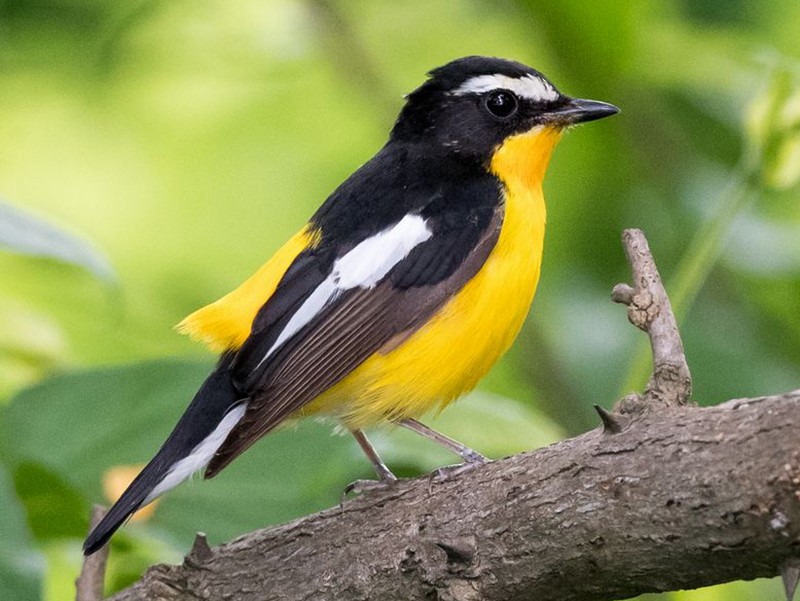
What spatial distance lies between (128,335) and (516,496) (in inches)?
132

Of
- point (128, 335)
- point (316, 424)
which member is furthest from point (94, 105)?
point (316, 424)

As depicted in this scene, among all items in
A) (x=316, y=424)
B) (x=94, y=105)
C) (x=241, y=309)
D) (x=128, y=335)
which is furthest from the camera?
(x=94, y=105)

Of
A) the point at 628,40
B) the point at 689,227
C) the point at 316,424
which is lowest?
the point at 316,424

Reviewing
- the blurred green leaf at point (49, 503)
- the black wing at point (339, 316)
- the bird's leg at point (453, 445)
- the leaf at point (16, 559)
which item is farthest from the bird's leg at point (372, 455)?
the leaf at point (16, 559)

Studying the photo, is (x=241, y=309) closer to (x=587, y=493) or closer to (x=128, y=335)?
(x=587, y=493)

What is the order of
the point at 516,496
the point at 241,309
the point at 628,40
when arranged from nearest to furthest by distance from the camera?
the point at 516,496, the point at 241,309, the point at 628,40

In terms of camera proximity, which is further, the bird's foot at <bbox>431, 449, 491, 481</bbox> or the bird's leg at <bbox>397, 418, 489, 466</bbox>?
the bird's leg at <bbox>397, 418, 489, 466</bbox>

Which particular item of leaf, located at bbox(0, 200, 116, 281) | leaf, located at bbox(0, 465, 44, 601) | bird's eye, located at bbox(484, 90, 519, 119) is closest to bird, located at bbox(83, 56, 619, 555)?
bird's eye, located at bbox(484, 90, 519, 119)

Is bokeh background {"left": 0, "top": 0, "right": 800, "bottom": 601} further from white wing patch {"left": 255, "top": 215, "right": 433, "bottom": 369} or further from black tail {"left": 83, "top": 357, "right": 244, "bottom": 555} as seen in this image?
white wing patch {"left": 255, "top": 215, "right": 433, "bottom": 369}

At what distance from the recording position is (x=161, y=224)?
6.66m

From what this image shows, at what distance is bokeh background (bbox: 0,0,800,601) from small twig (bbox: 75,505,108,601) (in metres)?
0.15

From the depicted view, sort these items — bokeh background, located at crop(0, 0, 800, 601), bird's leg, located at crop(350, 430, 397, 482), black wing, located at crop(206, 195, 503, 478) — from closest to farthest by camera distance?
1. black wing, located at crop(206, 195, 503, 478)
2. bokeh background, located at crop(0, 0, 800, 601)
3. bird's leg, located at crop(350, 430, 397, 482)

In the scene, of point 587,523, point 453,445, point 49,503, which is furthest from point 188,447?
point 587,523

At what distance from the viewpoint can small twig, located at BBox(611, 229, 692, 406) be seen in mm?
2648
